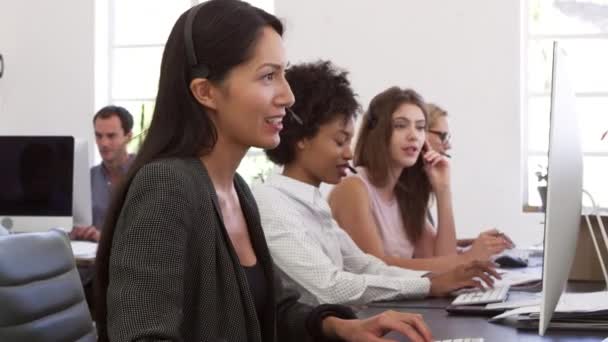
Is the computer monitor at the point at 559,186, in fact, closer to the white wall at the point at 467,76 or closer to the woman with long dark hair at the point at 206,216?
the woman with long dark hair at the point at 206,216

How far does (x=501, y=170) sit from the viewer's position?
550 centimetres

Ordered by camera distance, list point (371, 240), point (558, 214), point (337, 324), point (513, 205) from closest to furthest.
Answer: point (558, 214) < point (337, 324) < point (371, 240) < point (513, 205)

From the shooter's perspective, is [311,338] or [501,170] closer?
[311,338]

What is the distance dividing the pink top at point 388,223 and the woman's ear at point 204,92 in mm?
1752

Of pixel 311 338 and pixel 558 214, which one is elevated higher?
pixel 558 214

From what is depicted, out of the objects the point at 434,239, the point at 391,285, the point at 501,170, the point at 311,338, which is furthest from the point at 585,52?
the point at 311,338

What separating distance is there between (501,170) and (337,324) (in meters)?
4.00

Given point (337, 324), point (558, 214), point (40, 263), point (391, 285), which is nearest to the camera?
point (558, 214)

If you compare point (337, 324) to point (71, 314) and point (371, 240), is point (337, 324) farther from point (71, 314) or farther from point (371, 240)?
point (371, 240)

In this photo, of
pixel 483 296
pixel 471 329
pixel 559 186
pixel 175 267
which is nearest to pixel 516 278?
pixel 483 296

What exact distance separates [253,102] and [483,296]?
32.6 inches

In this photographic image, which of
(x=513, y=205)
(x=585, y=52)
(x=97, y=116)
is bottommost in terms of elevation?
(x=513, y=205)

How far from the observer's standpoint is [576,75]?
18.4 ft

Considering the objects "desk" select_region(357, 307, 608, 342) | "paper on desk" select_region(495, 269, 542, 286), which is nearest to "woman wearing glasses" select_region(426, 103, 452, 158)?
"paper on desk" select_region(495, 269, 542, 286)
